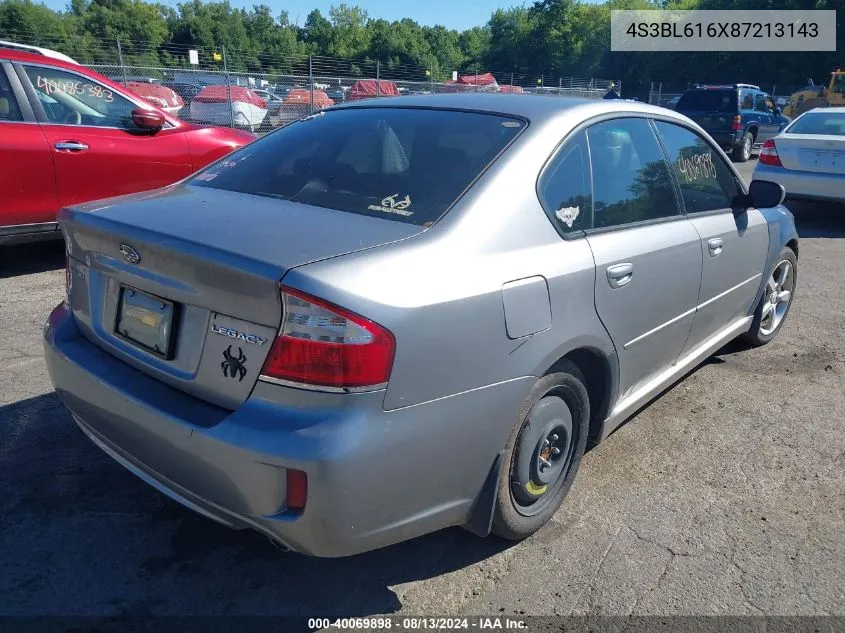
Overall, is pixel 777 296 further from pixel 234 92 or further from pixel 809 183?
pixel 234 92

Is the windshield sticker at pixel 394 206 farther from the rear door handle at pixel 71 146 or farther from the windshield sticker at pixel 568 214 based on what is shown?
the rear door handle at pixel 71 146

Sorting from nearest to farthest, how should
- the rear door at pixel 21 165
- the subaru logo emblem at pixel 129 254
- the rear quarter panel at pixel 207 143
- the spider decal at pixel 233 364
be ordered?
the spider decal at pixel 233 364 < the subaru logo emblem at pixel 129 254 < the rear door at pixel 21 165 < the rear quarter panel at pixel 207 143

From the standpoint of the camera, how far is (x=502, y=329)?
87.7 inches

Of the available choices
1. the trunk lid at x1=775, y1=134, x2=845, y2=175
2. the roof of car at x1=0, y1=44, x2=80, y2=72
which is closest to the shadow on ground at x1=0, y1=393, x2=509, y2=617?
the roof of car at x1=0, y1=44, x2=80, y2=72

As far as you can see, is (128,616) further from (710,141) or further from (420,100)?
(710,141)

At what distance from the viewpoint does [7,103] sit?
17.6 feet

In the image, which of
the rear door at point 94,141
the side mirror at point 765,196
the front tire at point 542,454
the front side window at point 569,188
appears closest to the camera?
the front tire at point 542,454

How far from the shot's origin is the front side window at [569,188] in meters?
2.61

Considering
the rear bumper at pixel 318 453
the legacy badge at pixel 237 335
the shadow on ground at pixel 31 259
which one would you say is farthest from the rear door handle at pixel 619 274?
the shadow on ground at pixel 31 259

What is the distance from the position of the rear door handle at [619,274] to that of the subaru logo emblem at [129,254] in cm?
172

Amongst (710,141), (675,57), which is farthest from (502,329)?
(675,57)

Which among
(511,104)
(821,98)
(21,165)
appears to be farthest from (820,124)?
(821,98)

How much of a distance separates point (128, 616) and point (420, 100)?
2.40 m

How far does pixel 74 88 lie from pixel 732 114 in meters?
15.1
